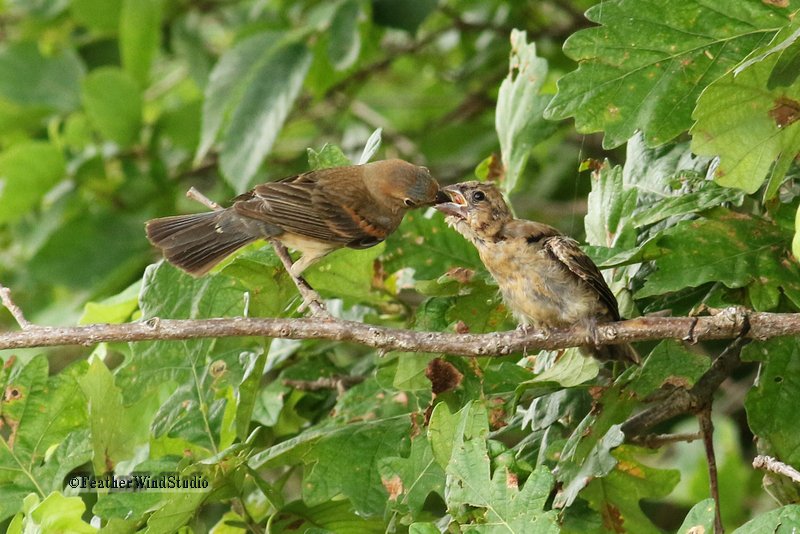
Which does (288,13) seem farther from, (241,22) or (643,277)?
(643,277)

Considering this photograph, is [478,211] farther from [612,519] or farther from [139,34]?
[139,34]

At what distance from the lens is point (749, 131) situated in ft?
8.34

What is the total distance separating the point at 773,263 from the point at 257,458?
1.48 meters

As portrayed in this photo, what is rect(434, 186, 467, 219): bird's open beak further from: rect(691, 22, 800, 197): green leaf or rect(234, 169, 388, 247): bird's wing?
rect(691, 22, 800, 197): green leaf

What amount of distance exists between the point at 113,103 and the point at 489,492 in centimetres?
375

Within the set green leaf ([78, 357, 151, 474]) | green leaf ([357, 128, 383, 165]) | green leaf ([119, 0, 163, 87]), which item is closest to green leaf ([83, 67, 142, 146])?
green leaf ([119, 0, 163, 87])

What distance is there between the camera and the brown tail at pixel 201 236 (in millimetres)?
3166

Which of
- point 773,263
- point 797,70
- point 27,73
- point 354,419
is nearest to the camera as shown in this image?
point 797,70

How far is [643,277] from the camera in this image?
286 centimetres

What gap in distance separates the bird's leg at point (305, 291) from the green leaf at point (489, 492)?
47 cm

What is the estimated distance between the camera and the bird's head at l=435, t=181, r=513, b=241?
3.38 m

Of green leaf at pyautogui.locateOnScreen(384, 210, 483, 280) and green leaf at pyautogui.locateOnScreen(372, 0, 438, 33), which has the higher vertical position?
green leaf at pyautogui.locateOnScreen(372, 0, 438, 33)

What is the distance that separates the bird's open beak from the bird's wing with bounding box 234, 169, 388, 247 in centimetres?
23

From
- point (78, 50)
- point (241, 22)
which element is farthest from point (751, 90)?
point (78, 50)
